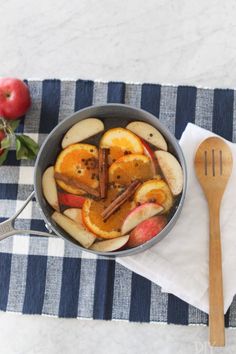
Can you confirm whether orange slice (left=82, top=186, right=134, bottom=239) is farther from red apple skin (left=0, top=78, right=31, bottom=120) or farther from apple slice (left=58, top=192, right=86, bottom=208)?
red apple skin (left=0, top=78, right=31, bottom=120)

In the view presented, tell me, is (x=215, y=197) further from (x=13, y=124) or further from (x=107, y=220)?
(x=13, y=124)

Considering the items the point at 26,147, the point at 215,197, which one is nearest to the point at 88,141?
the point at 26,147

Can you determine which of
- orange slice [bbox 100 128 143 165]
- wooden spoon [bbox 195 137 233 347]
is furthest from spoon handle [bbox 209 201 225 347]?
orange slice [bbox 100 128 143 165]

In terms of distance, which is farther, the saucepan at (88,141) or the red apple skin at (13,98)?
the red apple skin at (13,98)

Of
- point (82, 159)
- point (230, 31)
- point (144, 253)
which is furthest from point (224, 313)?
point (230, 31)

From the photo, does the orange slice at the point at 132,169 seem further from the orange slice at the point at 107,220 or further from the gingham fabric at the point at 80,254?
the gingham fabric at the point at 80,254

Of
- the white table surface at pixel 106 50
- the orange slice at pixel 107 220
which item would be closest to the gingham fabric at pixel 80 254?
the white table surface at pixel 106 50

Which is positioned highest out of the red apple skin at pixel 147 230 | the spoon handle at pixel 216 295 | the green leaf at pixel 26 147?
the green leaf at pixel 26 147
